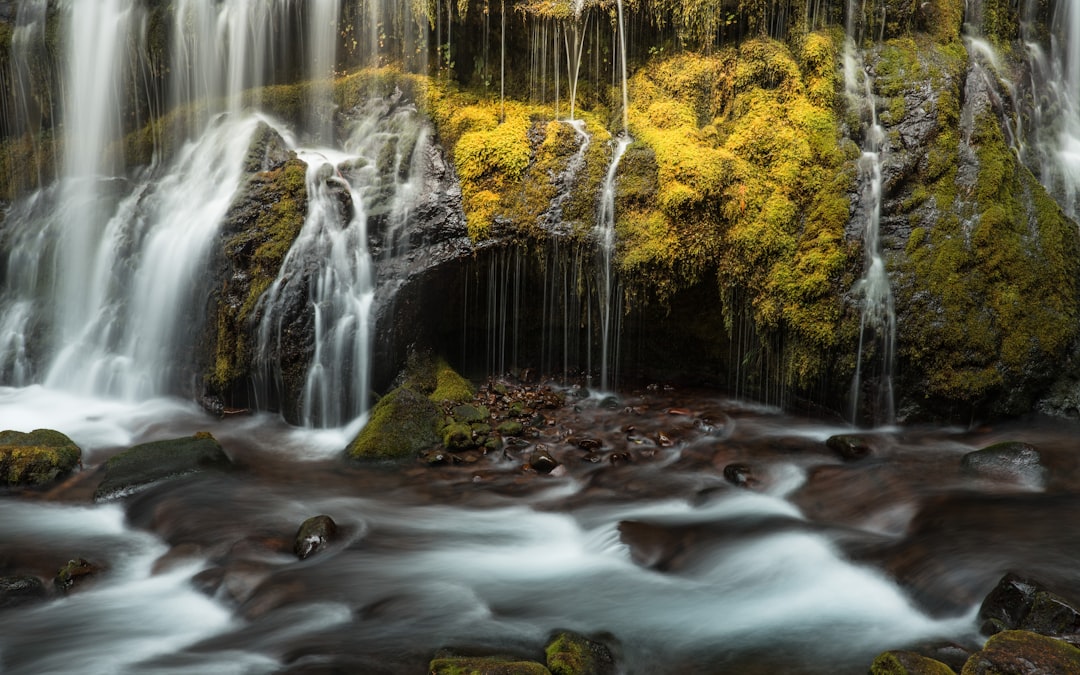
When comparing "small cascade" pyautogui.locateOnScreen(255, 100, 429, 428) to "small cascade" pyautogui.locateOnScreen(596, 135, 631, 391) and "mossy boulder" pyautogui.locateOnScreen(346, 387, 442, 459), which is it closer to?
"mossy boulder" pyautogui.locateOnScreen(346, 387, 442, 459)

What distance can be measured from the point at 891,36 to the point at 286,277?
27.3 ft

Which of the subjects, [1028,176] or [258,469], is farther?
[1028,176]

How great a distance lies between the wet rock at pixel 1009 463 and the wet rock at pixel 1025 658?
125 inches

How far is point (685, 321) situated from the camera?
9.18 meters

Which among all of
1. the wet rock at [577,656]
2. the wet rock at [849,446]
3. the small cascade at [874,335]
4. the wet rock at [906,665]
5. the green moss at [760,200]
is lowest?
the wet rock at [577,656]

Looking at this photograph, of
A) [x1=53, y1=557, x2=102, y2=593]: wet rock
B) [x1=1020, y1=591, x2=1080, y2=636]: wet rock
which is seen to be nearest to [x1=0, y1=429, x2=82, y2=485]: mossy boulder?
[x1=53, y1=557, x2=102, y2=593]: wet rock

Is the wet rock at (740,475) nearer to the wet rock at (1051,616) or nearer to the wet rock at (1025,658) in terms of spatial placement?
the wet rock at (1051,616)

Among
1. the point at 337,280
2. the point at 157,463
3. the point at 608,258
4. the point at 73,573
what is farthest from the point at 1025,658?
the point at 337,280

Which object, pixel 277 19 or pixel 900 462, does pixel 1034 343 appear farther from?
pixel 277 19

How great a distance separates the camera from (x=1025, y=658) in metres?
3.38

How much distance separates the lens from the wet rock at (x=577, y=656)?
12.9 feet

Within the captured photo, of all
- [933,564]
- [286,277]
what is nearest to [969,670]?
[933,564]

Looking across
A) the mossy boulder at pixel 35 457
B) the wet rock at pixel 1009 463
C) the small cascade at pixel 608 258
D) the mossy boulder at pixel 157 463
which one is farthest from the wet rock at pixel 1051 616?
the mossy boulder at pixel 35 457

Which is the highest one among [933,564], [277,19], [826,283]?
[277,19]
